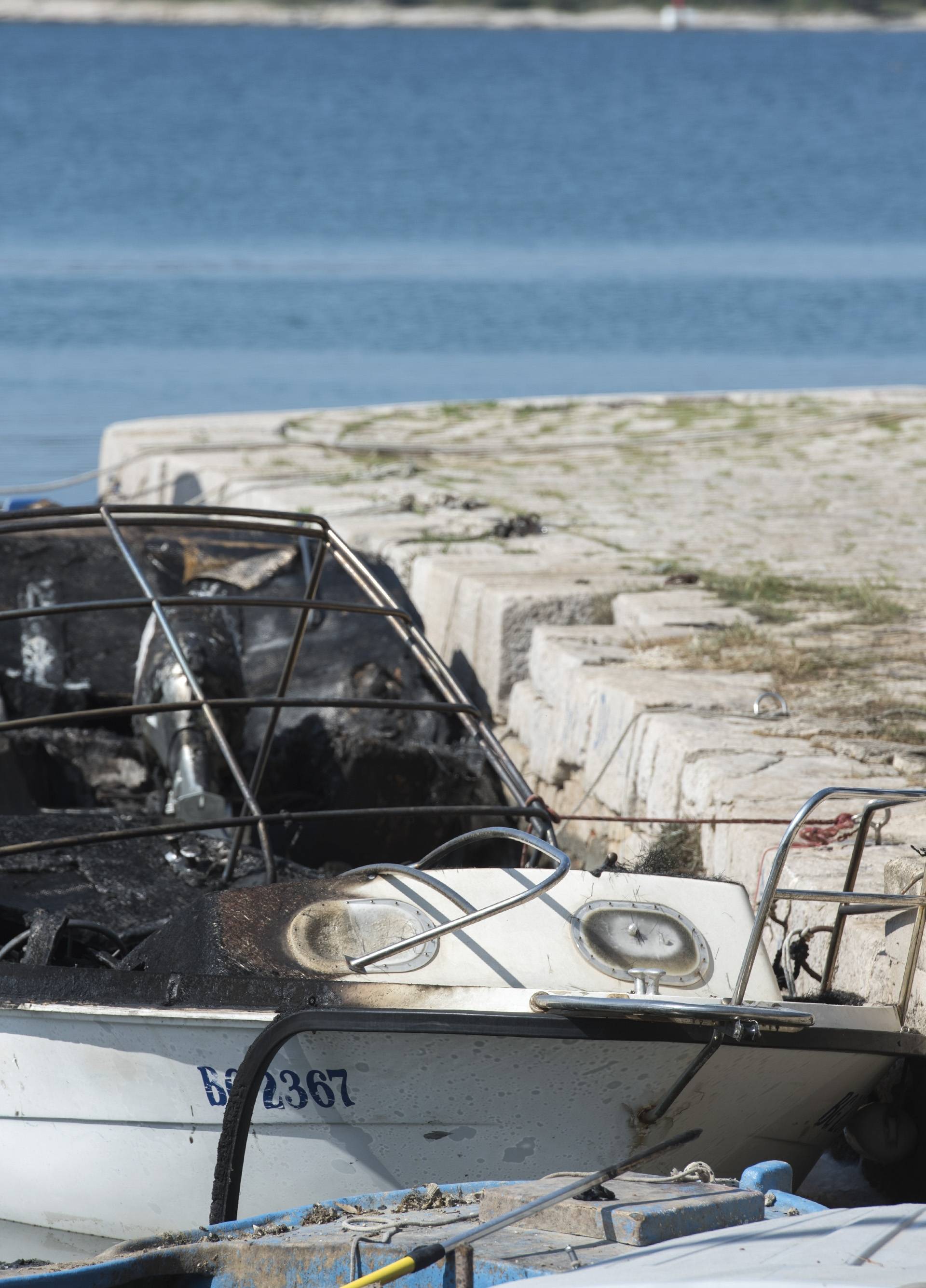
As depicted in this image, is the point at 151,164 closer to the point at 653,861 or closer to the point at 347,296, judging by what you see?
the point at 347,296

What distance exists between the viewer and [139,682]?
6.58 metres

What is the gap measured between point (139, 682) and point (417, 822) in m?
1.24

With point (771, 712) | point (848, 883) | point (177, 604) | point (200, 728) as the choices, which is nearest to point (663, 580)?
point (771, 712)

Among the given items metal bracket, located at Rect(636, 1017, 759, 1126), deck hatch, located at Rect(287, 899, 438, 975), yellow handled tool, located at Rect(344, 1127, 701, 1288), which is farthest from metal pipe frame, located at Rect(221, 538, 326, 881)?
yellow handled tool, located at Rect(344, 1127, 701, 1288)

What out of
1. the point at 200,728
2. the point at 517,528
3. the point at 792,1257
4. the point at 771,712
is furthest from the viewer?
the point at 517,528

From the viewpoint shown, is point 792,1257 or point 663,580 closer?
point 792,1257

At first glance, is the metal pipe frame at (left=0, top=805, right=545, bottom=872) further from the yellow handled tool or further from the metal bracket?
the yellow handled tool

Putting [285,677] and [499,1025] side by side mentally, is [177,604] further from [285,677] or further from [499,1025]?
[499,1025]

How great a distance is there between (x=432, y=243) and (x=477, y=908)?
25.6m

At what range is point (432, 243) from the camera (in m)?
28.2

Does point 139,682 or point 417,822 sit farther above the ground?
point 139,682

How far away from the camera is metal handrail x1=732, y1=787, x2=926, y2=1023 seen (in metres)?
3.46

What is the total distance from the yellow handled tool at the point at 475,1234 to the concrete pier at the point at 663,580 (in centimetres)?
127

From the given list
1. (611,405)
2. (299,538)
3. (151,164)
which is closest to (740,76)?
(151,164)
